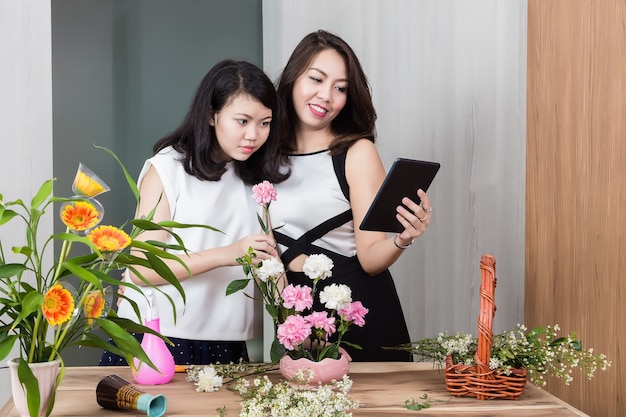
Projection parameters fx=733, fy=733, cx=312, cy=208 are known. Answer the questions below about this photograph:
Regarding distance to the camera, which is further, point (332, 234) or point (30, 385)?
point (332, 234)

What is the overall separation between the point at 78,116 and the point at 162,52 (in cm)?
50

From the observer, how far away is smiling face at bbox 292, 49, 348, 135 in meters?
2.26

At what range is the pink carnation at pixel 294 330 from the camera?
5.14 ft

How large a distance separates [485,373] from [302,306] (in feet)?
1.37

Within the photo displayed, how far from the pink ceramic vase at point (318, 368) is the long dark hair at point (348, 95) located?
84 cm

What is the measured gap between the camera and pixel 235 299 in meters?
2.12

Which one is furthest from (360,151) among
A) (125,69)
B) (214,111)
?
(125,69)

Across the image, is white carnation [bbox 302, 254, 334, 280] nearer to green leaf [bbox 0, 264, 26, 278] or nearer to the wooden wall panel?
green leaf [bbox 0, 264, 26, 278]

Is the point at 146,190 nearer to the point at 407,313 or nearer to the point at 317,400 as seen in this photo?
the point at 317,400

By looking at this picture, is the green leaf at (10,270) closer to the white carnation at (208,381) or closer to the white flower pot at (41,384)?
the white flower pot at (41,384)

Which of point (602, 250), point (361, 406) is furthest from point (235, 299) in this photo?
point (602, 250)

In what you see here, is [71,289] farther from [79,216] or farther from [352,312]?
[352,312]

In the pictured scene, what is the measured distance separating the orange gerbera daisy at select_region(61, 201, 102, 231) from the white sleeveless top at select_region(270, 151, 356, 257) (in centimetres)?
99

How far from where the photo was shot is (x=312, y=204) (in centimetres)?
227
